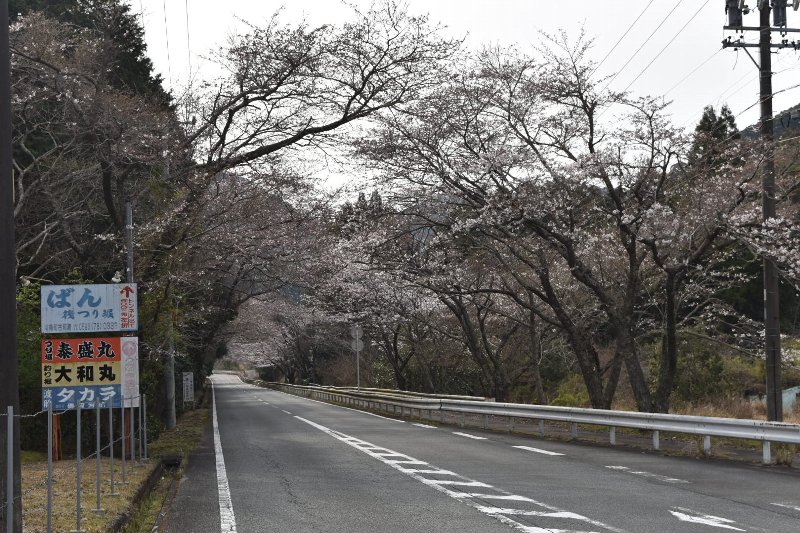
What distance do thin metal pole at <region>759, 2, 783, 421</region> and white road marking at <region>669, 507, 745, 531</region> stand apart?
7.86 m

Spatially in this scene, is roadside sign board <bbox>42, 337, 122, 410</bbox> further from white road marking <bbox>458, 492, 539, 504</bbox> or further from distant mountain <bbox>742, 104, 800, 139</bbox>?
distant mountain <bbox>742, 104, 800, 139</bbox>

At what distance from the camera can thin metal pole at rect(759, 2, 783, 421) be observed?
1529 cm

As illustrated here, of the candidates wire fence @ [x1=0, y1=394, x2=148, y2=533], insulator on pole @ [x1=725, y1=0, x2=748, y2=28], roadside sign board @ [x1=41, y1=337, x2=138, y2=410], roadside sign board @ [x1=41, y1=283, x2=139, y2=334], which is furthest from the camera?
insulator on pole @ [x1=725, y1=0, x2=748, y2=28]

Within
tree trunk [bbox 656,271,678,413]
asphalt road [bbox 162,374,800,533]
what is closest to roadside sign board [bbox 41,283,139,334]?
asphalt road [bbox 162,374,800,533]

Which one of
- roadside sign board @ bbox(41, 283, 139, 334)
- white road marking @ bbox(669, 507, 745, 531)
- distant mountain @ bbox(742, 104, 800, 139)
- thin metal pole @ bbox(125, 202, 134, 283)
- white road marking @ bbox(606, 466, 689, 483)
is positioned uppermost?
distant mountain @ bbox(742, 104, 800, 139)

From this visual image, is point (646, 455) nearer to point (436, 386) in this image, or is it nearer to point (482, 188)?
point (482, 188)

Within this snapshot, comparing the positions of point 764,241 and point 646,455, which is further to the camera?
point 764,241

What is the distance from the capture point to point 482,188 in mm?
21312

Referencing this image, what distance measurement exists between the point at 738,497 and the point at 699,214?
9.06 m

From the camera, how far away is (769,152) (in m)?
16.1

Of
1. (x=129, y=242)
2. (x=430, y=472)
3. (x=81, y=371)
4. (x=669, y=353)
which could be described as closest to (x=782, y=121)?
(x=669, y=353)

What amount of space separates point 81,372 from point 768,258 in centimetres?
1205

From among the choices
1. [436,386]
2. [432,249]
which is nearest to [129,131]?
[432,249]

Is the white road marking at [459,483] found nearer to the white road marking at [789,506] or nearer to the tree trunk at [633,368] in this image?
the white road marking at [789,506]
